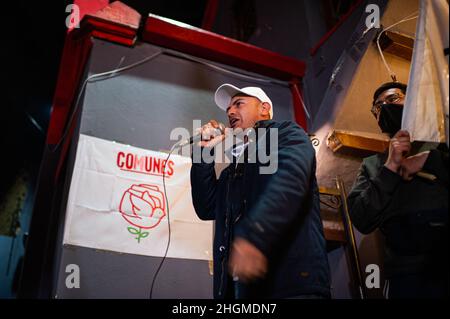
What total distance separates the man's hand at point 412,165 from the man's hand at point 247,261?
1059 mm

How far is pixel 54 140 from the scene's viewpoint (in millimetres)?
5223

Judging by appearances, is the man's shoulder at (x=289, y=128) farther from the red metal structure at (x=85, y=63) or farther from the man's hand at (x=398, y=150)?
the red metal structure at (x=85, y=63)

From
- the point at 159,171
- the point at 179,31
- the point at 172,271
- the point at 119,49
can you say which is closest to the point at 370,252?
the point at 172,271

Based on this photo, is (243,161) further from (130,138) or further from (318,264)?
(130,138)

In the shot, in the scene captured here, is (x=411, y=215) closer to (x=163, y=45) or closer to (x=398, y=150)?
(x=398, y=150)

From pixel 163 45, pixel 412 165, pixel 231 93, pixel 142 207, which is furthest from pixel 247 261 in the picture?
pixel 163 45

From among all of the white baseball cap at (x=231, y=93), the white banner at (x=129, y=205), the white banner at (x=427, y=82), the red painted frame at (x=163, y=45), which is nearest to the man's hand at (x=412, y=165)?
Result: the white banner at (x=427, y=82)

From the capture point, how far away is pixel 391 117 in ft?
7.39

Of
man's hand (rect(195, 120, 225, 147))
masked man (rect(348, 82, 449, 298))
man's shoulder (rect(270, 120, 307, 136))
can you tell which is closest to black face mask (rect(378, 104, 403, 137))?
masked man (rect(348, 82, 449, 298))

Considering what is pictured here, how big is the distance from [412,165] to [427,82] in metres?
0.46

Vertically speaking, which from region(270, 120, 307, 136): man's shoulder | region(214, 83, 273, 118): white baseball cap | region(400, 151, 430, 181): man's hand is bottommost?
region(400, 151, 430, 181): man's hand

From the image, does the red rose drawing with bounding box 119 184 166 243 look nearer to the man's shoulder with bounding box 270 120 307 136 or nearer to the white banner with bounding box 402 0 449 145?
the man's shoulder with bounding box 270 120 307 136

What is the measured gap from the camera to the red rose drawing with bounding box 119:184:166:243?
325cm

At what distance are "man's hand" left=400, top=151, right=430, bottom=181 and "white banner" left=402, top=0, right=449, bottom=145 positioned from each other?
0.11 m
